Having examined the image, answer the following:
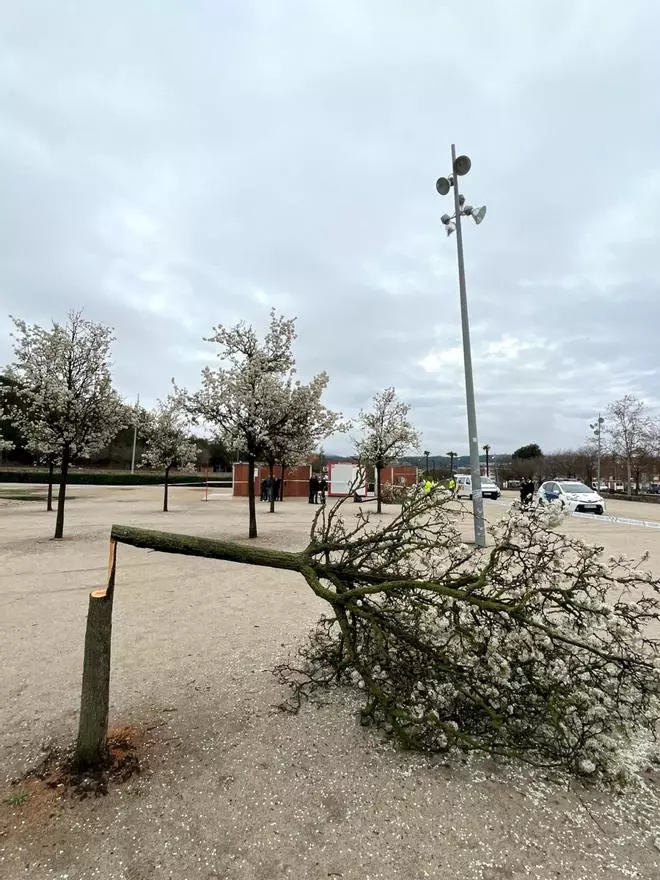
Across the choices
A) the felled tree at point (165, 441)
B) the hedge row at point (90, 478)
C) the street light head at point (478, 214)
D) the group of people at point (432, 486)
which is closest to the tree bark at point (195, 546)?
the group of people at point (432, 486)

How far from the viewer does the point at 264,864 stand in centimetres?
197

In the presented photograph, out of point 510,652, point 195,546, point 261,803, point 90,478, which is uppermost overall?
point 195,546

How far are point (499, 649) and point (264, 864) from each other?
63.8 inches

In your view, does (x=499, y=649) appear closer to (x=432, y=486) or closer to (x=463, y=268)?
(x=432, y=486)

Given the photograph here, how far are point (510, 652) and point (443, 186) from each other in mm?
9846

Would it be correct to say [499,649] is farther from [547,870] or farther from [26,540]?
[26,540]

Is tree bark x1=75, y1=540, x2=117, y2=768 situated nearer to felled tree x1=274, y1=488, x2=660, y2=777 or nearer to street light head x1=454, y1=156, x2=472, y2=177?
felled tree x1=274, y1=488, x2=660, y2=777

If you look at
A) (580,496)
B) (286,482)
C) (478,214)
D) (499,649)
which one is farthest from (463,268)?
(286,482)

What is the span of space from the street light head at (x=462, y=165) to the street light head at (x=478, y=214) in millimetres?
744

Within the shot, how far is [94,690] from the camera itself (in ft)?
8.31

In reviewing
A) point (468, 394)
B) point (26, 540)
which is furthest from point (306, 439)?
point (26, 540)

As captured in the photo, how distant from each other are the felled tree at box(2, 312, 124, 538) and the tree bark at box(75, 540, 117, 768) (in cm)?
899

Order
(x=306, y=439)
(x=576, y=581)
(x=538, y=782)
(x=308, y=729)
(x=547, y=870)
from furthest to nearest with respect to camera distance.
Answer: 1. (x=306, y=439)
2. (x=308, y=729)
3. (x=576, y=581)
4. (x=538, y=782)
5. (x=547, y=870)

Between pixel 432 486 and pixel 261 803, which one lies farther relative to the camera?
pixel 432 486
